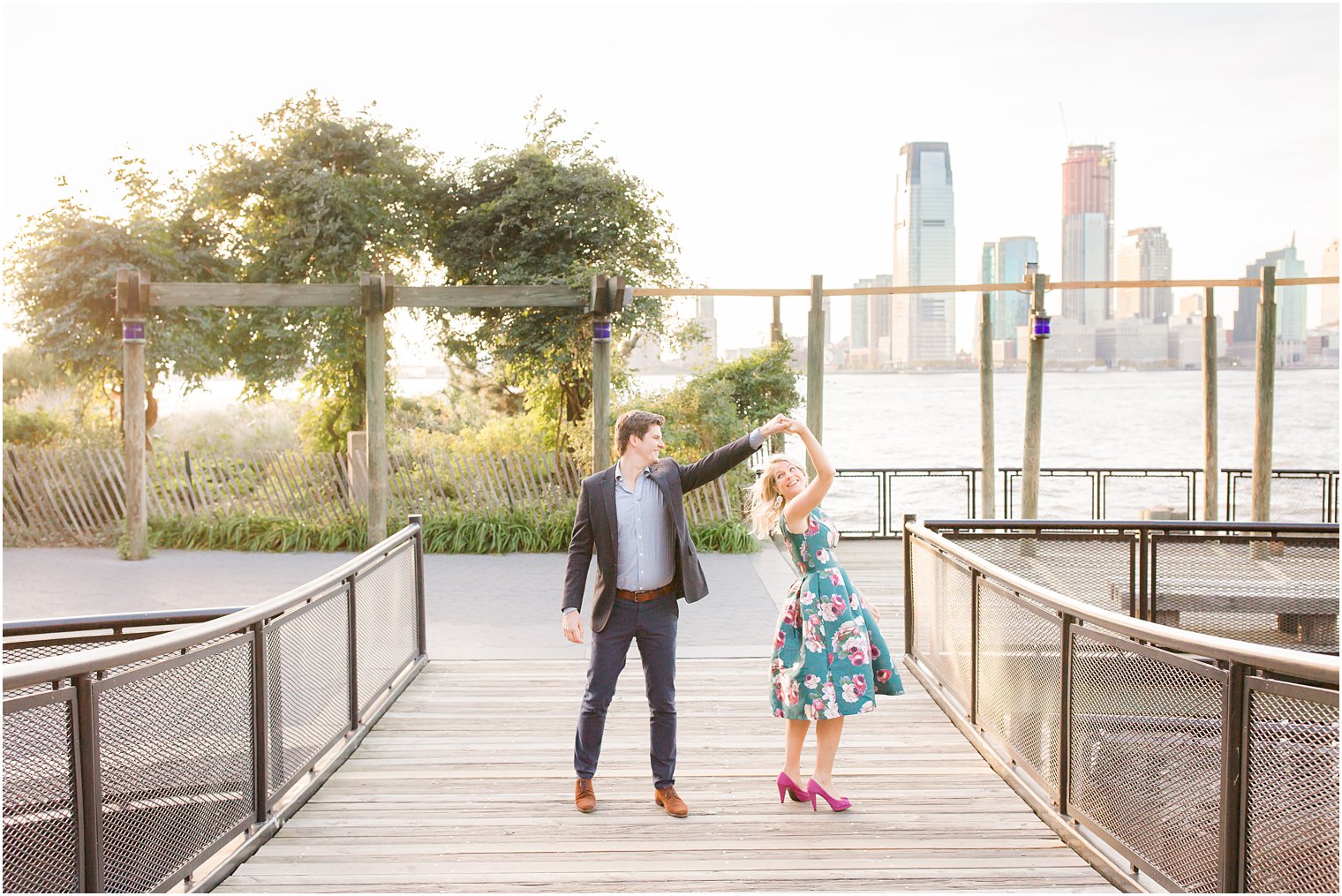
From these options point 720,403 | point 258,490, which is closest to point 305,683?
point 720,403

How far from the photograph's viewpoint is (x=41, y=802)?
3.31 meters

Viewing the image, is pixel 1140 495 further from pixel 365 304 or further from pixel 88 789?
pixel 88 789

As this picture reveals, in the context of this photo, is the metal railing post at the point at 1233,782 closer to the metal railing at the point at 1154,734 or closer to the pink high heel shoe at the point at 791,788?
the metal railing at the point at 1154,734

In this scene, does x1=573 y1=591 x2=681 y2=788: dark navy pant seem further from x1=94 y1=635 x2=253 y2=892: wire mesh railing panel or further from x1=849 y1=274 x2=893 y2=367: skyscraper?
x1=849 y1=274 x2=893 y2=367: skyscraper

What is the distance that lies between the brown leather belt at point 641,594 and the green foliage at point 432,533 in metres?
8.71

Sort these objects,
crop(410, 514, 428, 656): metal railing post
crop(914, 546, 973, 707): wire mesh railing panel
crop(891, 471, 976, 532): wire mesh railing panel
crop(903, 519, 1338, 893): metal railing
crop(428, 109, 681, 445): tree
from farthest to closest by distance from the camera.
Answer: crop(891, 471, 976, 532): wire mesh railing panel < crop(428, 109, 681, 445): tree < crop(410, 514, 428, 656): metal railing post < crop(914, 546, 973, 707): wire mesh railing panel < crop(903, 519, 1338, 893): metal railing

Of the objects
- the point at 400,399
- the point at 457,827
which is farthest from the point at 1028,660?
the point at 400,399

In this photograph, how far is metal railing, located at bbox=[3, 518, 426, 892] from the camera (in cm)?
333

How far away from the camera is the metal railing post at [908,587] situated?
7449mm

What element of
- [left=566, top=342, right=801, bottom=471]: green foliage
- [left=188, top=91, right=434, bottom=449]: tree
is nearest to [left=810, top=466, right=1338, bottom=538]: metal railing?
[left=566, top=342, right=801, bottom=471]: green foliage

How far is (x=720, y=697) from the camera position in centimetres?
672

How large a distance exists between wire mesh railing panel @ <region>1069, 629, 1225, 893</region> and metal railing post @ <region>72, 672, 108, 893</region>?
353cm

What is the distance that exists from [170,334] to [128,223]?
68.1 inches

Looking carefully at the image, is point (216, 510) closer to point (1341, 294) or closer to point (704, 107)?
point (704, 107)
